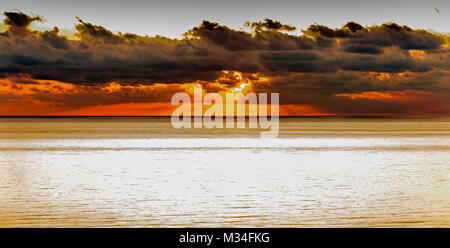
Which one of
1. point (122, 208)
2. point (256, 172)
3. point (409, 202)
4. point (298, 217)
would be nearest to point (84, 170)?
point (256, 172)

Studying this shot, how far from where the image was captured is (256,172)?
21.4m

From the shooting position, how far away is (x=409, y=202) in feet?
45.4

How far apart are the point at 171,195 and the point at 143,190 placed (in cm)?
156

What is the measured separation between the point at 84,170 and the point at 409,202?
1546 cm

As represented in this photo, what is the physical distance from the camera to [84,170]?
22.2m
